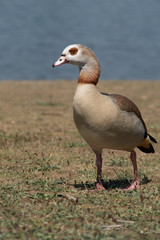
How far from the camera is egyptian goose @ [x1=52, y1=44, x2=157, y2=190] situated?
17.4ft

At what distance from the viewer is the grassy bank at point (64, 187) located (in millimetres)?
4336

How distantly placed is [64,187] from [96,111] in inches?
49.6

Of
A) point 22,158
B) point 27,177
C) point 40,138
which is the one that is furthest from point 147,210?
point 40,138

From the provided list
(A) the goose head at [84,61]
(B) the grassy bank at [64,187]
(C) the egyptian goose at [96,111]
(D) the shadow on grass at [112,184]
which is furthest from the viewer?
(D) the shadow on grass at [112,184]

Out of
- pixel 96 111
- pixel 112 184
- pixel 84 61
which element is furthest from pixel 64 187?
pixel 84 61

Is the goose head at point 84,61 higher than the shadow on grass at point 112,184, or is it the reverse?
the goose head at point 84,61

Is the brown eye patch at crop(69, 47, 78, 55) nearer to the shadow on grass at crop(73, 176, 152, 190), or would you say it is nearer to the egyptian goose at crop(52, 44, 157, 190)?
the egyptian goose at crop(52, 44, 157, 190)

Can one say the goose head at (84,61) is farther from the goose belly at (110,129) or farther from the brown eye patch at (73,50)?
the goose belly at (110,129)

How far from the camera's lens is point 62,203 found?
5.07 metres

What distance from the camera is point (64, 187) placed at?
232 inches

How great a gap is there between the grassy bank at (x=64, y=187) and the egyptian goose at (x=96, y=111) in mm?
581

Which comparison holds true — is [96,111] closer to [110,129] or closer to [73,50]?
[110,129]

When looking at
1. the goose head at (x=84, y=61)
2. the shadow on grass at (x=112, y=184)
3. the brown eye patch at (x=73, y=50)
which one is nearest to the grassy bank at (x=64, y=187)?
the shadow on grass at (x=112, y=184)

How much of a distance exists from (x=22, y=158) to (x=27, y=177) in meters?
1.23
